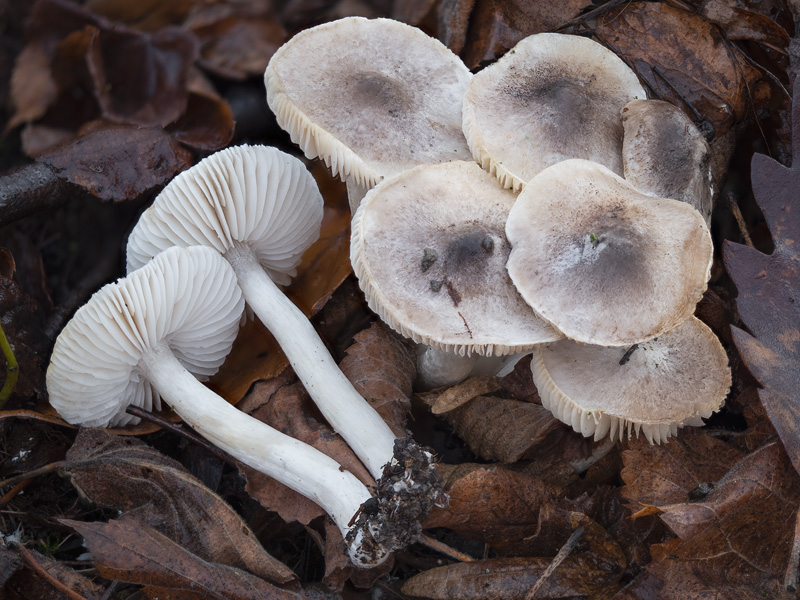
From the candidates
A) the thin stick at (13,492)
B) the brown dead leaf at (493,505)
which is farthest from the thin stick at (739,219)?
the thin stick at (13,492)

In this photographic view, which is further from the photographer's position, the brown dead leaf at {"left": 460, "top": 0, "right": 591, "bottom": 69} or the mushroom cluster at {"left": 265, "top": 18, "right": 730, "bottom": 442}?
the brown dead leaf at {"left": 460, "top": 0, "right": 591, "bottom": 69}

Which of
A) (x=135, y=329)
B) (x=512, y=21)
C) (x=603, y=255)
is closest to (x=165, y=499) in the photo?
(x=135, y=329)

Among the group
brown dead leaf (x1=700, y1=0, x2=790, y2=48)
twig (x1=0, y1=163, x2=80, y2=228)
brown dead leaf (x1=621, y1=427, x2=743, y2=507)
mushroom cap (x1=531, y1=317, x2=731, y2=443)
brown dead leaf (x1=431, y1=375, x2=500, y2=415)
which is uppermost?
brown dead leaf (x1=700, y1=0, x2=790, y2=48)

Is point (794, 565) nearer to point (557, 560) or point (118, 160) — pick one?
point (557, 560)

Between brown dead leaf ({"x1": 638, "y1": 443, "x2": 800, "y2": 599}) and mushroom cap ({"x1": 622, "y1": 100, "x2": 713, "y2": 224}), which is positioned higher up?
mushroom cap ({"x1": 622, "y1": 100, "x2": 713, "y2": 224})

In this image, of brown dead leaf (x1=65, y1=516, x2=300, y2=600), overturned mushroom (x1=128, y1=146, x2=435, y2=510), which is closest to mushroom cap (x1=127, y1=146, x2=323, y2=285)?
overturned mushroom (x1=128, y1=146, x2=435, y2=510)

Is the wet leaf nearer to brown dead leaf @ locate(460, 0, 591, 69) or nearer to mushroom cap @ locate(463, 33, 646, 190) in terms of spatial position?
mushroom cap @ locate(463, 33, 646, 190)

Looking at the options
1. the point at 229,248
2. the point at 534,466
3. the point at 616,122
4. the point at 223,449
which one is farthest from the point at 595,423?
the point at 229,248
